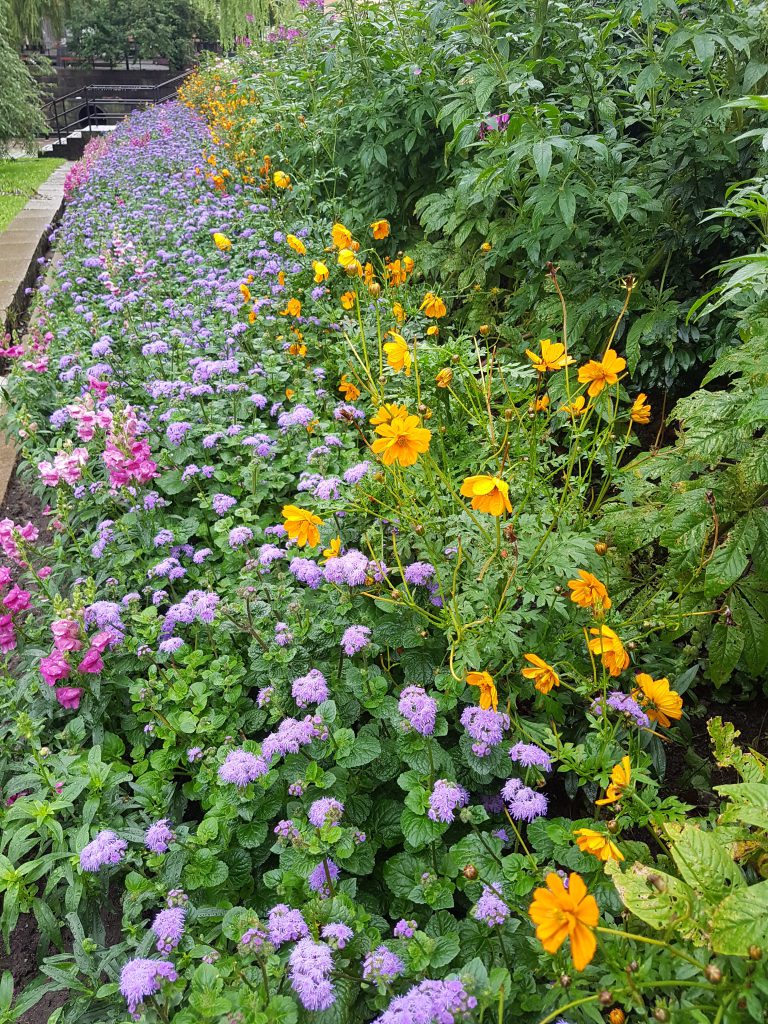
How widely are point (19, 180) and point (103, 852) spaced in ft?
41.5

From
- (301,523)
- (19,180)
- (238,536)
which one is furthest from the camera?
(19,180)

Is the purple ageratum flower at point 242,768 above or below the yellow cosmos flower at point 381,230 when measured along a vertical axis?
below

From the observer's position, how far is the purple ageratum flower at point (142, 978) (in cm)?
107

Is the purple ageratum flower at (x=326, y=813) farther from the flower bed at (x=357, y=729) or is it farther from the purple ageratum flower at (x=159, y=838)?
the purple ageratum flower at (x=159, y=838)

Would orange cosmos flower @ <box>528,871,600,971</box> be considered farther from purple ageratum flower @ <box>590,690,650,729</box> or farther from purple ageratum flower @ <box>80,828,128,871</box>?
purple ageratum flower @ <box>80,828,128,871</box>

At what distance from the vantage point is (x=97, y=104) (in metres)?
20.1

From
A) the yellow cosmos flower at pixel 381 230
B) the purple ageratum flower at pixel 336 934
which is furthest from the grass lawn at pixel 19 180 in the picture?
the purple ageratum flower at pixel 336 934

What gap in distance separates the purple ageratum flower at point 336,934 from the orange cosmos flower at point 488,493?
71 cm

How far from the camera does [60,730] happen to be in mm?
1854

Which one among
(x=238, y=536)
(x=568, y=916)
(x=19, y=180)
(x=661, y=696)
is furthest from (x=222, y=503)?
(x=19, y=180)

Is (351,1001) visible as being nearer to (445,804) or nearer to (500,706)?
(445,804)

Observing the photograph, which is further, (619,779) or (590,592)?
(590,592)

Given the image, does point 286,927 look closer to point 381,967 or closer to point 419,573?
point 381,967

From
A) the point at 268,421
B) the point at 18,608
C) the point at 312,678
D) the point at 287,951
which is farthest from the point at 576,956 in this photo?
the point at 268,421
